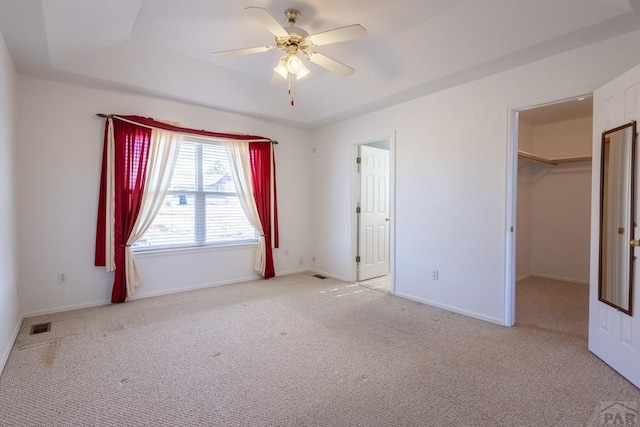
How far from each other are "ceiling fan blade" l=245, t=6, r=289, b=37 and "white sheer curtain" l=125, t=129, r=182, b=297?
7.73 ft

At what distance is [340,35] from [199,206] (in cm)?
306

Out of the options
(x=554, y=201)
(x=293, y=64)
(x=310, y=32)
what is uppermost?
(x=310, y=32)

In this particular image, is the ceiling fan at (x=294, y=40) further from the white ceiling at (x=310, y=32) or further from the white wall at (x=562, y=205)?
the white wall at (x=562, y=205)

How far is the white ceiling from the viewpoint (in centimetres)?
237

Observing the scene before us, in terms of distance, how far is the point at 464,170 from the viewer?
11.2 feet

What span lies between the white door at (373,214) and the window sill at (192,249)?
174 cm

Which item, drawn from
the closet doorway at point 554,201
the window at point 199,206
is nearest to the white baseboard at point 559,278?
the closet doorway at point 554,201

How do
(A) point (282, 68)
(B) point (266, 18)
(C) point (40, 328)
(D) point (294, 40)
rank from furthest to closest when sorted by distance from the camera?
(C) point (40, 328) < (A) point (282, 68) < (D) point (294, 40) < (B) point (266, 18)

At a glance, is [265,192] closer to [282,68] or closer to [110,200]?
[110,200]

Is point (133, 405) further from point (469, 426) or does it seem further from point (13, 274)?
point (13, 274)

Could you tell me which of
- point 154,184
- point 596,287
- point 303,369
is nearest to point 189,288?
point 154,184

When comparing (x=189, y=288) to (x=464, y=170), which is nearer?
(x=464, y=170)

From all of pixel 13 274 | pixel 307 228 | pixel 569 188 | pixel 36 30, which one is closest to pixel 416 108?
pixel 307 228

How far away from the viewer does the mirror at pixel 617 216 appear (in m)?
2.15
